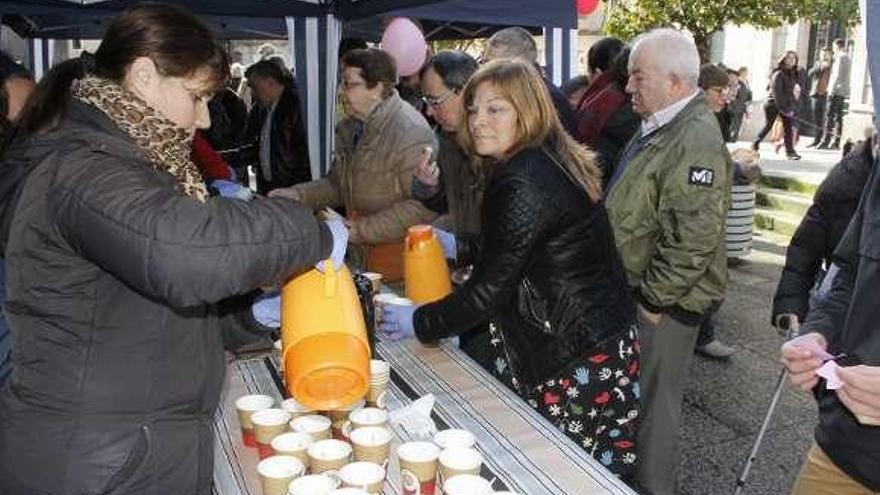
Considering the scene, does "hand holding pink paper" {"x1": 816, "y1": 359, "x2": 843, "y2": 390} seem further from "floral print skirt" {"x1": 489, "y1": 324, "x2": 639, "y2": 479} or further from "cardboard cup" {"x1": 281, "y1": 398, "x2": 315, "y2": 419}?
"cardboard cup" {"x1": 281, "y1": 398, "x2": 315, "y2": 419}

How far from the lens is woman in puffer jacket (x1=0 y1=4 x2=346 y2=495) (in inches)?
43.9

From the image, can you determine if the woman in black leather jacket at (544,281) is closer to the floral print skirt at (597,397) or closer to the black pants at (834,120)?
the floral print skirt at (597,397)

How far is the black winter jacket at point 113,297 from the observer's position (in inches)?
43.7

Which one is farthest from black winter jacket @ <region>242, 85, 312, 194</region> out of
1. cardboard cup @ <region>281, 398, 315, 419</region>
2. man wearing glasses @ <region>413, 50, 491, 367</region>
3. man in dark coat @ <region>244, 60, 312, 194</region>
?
cardboard cup @ <region>281, 398, 315, 419</region>

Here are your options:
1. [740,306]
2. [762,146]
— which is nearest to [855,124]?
[762,146]

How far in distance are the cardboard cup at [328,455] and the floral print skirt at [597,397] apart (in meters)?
0.76

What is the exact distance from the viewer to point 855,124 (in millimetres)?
9695

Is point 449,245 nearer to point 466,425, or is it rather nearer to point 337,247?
point 466,425

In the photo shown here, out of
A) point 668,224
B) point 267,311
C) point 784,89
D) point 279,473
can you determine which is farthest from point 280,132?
point 784,89

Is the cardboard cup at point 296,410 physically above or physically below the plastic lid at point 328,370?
below

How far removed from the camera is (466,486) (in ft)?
4.28

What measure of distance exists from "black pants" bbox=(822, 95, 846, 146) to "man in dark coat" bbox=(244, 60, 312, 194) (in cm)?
869

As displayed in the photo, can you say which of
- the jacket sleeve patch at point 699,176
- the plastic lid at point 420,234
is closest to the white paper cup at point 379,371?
the plastic lid at point 420,234

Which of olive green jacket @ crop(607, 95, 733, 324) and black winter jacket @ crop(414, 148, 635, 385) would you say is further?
olive green jacket @ crop(607, 95, 733, 324)
